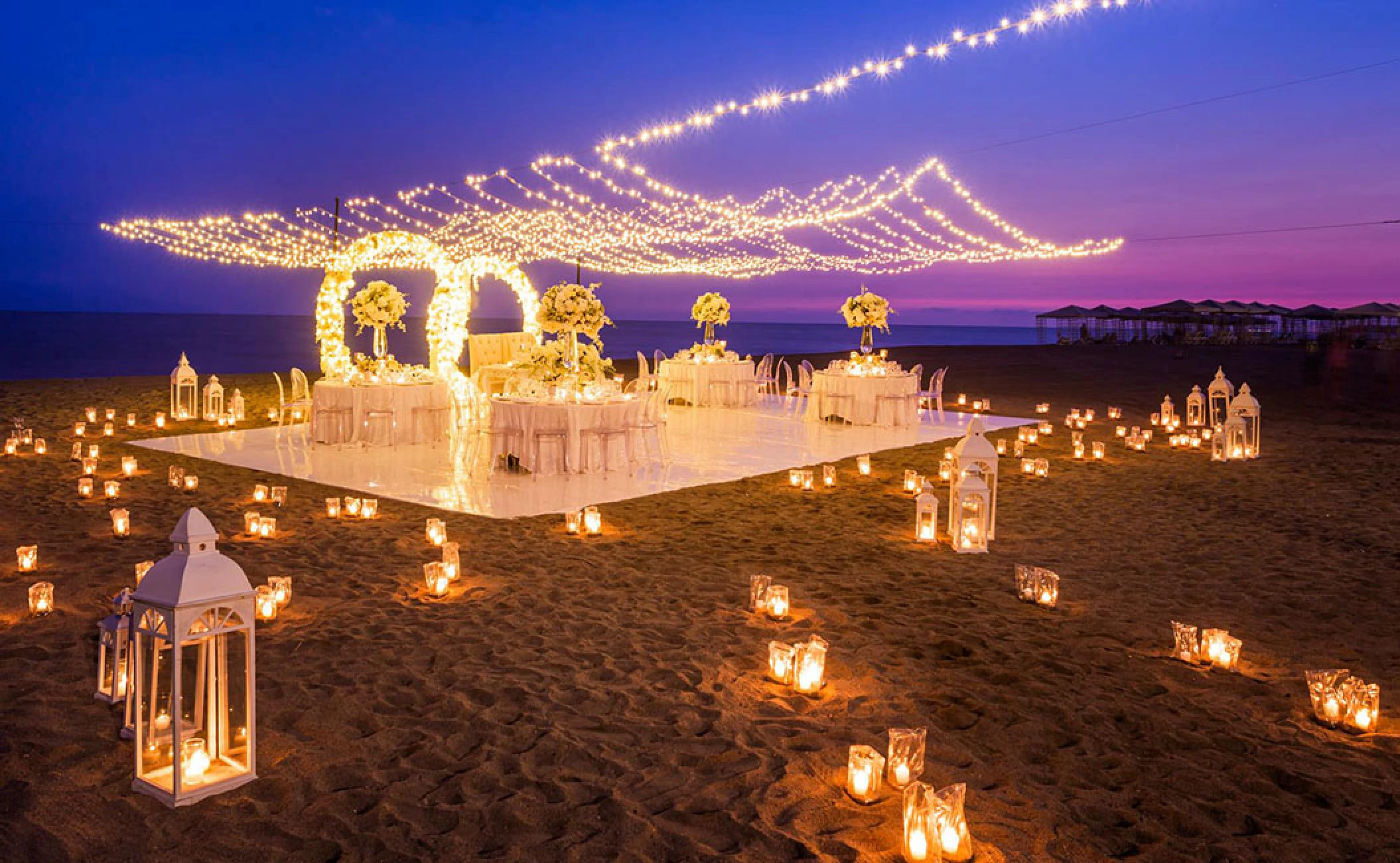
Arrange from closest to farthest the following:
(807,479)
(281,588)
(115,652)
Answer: (115,652)
(281,588)
(807,479)

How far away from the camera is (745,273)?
18531 millimetres

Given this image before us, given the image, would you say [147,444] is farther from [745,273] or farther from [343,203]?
[745,273]

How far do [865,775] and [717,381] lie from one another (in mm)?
11408

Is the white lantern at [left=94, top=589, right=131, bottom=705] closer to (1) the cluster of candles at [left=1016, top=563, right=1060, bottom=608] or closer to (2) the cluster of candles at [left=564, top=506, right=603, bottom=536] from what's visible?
(2) the cluster of candles at [left=564, top=506, right=603, bottom=536]

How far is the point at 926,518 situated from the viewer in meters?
5.87

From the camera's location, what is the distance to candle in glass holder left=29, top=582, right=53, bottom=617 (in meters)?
4.20

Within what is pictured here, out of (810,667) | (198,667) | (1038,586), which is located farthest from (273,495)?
(1038,586)

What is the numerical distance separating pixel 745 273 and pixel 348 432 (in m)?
10.5

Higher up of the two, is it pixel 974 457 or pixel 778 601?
pixel 974 457

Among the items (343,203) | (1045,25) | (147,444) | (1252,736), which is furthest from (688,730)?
(343,203)

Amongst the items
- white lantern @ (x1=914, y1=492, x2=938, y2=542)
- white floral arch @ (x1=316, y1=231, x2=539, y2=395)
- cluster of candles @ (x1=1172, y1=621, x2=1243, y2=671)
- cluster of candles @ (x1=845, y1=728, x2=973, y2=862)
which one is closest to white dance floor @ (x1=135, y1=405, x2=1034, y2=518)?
white floral arch @ (x1=316, y1=231, x2=539, y2=395)

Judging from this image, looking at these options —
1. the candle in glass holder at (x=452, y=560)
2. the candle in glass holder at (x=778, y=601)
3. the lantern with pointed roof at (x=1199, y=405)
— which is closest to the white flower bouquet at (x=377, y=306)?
the candle in glass holder at (x=452, y=560)

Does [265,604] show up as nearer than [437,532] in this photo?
Yes

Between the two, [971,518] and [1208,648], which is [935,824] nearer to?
[1208,648]
